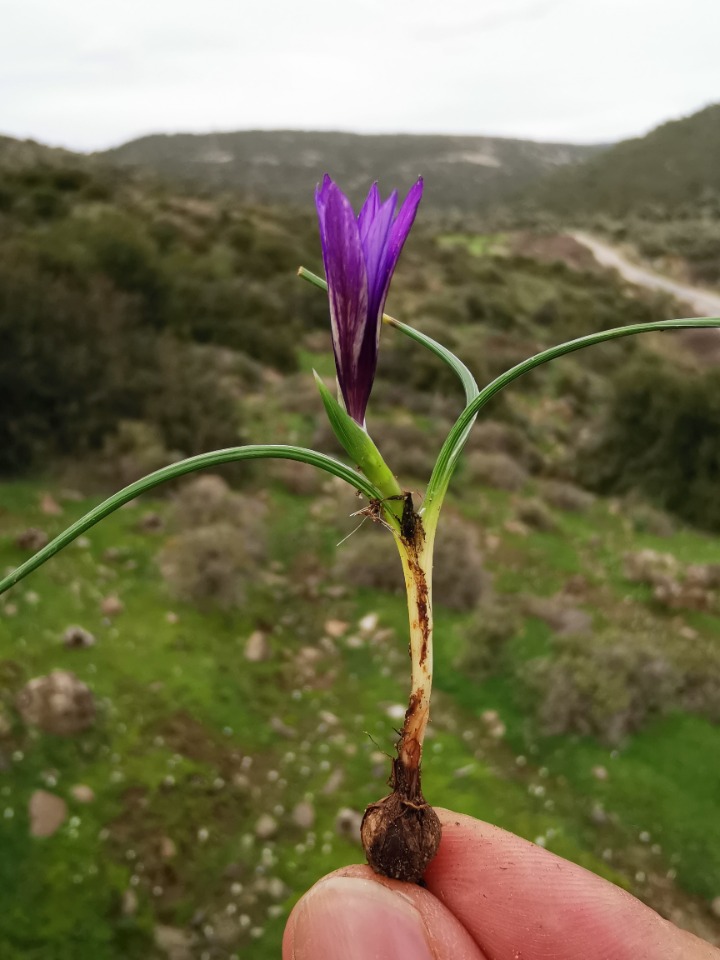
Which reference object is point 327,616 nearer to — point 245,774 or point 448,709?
point 448,709

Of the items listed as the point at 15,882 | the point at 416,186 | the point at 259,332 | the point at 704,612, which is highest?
the point at 416,186

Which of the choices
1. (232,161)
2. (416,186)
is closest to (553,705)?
(416,186)

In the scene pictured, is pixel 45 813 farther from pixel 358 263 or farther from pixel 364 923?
pixel 358 263

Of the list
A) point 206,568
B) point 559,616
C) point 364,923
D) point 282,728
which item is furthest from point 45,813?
point 559,616

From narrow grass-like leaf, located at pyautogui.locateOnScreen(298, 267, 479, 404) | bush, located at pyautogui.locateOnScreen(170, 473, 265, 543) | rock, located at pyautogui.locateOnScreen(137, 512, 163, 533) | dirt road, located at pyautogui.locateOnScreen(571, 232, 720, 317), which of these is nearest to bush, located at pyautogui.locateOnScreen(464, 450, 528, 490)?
bush, located at pyautogui.locateOnScreen(170, 473, 265, 543)

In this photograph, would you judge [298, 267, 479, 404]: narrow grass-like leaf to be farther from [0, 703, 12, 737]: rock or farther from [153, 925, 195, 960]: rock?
[0, 703, 12, 737]: rock

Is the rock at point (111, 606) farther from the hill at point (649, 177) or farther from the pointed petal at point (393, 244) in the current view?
the hill at point (649, 177)
